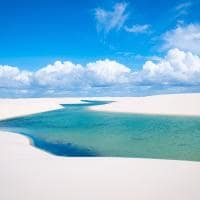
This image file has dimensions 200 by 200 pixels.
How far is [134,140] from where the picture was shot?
19312 mm

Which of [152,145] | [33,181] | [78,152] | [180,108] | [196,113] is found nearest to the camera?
[33,181]

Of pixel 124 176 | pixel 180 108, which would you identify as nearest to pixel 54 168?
pixel 124 176

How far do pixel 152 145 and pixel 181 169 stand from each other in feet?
23.7

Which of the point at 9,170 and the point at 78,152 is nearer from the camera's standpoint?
the point at 9,170

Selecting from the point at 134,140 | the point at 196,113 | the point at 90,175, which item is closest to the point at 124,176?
the point at 90,175

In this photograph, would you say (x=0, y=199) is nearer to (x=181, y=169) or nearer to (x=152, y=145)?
(x=181, y=169)

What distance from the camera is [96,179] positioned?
9.04 metres

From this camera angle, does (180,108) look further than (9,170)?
Yes

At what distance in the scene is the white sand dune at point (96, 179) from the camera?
25.3 ft

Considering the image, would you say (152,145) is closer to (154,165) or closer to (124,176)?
(154,165)

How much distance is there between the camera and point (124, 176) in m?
9.38

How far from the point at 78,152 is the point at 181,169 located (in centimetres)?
679

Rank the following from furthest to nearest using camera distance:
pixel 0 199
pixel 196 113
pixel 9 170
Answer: pixel 196 113, pixel 9 170, pixel 0 199

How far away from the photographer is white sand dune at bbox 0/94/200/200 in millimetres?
7699
